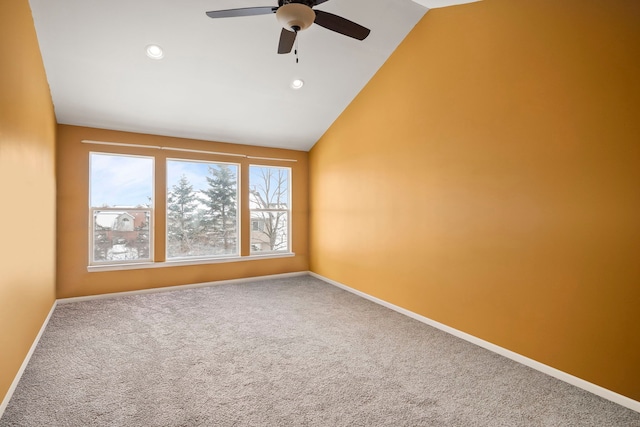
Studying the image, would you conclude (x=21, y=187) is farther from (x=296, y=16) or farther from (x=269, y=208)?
(x=269, y=208)

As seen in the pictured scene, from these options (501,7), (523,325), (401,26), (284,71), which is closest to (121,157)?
(284,71)

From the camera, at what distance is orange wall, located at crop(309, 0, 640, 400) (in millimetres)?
1977

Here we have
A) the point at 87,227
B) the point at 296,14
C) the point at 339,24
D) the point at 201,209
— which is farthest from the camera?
the point at 201,209

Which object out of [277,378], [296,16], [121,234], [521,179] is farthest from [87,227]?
[521,179]

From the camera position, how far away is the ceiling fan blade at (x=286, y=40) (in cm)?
239

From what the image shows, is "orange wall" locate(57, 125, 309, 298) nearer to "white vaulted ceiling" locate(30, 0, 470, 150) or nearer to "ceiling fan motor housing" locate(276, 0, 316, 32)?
"white vaulted ceiling" locate(30, 0, 470, 150)

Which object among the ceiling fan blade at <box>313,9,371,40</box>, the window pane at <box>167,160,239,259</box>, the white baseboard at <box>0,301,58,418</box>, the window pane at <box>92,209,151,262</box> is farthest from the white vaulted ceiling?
the white baseboard at <box>0,301,58,418</box>

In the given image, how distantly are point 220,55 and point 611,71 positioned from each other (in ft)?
10.9

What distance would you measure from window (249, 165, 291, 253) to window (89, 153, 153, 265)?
5.19 ft

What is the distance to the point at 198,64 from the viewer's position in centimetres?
344

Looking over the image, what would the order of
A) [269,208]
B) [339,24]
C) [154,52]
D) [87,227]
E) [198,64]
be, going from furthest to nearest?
[269,208] < [87,227] < [198,64] < [154,52] < [339,24]

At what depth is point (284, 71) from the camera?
3758 mm

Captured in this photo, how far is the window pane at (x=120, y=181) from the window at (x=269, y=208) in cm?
157

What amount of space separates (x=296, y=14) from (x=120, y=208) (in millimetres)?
3756
